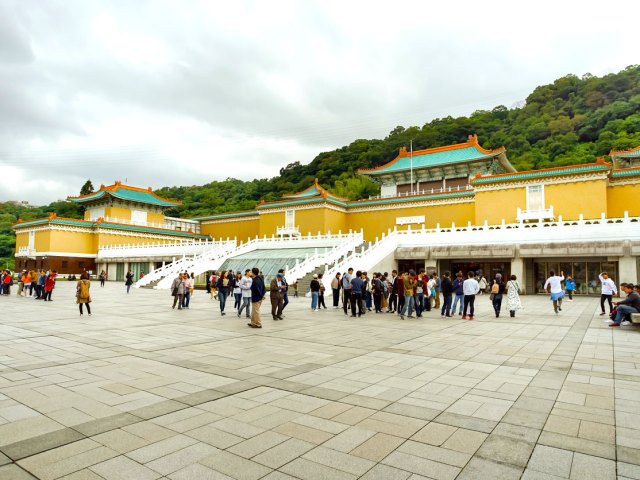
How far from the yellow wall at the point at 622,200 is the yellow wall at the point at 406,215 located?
8976 millimetres

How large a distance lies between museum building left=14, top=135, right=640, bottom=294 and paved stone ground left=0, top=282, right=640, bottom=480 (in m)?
13.9

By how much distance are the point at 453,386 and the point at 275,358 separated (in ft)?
9.48

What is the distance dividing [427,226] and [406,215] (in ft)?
7.09

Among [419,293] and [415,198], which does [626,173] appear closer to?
[415,198]

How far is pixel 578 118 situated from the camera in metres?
58.1

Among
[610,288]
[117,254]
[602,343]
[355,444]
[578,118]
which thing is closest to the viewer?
[355,444]

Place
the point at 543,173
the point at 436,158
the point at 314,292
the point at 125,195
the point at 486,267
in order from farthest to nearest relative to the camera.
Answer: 1. the point at 125,195
2. the point at 436,158
3. the point at 543,173
4. the point at 486,267
5. the point at 314,292

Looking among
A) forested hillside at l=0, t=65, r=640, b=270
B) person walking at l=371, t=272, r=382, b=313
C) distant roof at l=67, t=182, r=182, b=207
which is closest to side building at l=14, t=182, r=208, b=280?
distant roof at l=67, t=182, r=182, b=207

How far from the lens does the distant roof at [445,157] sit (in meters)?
36.5

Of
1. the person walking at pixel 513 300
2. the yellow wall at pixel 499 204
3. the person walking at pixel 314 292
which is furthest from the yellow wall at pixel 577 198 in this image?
the person walking at pixel 314 292

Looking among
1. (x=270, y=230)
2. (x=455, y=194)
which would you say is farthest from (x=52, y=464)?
(x=270, y=230)

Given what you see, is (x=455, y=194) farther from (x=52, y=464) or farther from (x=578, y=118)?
(x=578, y=118)

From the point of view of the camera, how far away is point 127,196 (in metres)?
45.8

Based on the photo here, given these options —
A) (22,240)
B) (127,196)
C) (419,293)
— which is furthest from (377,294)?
(22,240)
